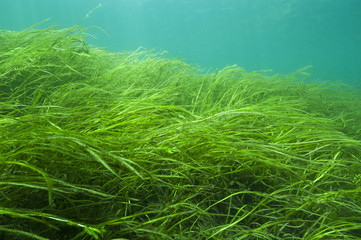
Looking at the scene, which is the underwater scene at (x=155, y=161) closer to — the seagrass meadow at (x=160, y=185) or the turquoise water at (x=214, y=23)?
the seagrass meadow at (x=160, y=185)

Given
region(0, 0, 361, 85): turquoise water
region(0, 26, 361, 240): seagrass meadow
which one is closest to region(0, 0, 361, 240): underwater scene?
region(0, 26, 361, 240): seagrass meadow

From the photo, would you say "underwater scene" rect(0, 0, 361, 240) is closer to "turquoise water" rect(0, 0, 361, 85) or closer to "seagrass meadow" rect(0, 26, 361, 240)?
"seagrass meadow" rect(0, 26, 361, 240)

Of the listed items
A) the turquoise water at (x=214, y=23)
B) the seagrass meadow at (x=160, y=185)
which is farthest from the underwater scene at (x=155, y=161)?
the turquoise water at (x=214, y=23)

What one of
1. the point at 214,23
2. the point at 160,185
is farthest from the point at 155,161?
the point at 214,23

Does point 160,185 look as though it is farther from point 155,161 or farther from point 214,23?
point 214,23

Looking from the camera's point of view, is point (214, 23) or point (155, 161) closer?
point (155, 161)

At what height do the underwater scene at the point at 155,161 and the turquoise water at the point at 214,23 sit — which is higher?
the turquoise water at the point at 214,23

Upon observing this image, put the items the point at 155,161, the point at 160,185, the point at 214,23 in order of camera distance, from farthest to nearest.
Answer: the point at 214,23 → the point at 155,161 → the point at 160,185

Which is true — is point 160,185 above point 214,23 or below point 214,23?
below

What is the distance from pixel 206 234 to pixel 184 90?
1407 mm

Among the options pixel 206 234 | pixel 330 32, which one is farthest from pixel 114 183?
pixel 330 32

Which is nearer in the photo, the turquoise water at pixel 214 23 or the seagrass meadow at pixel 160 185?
the seagrass meadow at pixel 160 185

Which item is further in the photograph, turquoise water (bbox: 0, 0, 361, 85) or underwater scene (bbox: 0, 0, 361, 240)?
turquoise water (bbox: 0, 0, 361, 85)

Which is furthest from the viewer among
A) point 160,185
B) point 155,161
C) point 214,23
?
point 214,23
